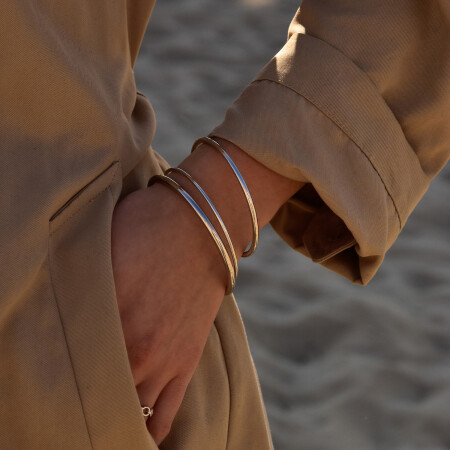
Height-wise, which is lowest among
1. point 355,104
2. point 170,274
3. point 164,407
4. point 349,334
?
point 349,334

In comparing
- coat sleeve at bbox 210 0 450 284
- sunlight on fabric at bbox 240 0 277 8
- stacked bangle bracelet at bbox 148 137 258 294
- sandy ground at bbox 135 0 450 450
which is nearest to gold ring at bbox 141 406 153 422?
stacked bangle bracelet at bbox 148 137 258 294

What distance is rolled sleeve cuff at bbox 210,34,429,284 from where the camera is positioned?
859mm

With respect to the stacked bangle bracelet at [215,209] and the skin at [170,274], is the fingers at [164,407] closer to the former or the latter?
the skin at [170,274]

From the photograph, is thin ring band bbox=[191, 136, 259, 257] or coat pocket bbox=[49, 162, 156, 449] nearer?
coat pocket bbox=[49, 162, 156, 449]

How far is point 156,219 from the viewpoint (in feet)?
2.66

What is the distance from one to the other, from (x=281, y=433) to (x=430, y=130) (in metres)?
1.15

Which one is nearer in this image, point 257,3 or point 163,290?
point 163,290

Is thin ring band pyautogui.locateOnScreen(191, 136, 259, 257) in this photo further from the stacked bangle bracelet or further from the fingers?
the fingers

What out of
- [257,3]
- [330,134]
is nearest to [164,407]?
[330,134]

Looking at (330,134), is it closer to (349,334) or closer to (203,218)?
(203,218)

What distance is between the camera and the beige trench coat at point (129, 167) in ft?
2.29

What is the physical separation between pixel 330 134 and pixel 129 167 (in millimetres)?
234

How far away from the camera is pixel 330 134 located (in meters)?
0.88

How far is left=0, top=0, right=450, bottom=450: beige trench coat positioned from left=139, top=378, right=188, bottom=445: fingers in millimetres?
45
